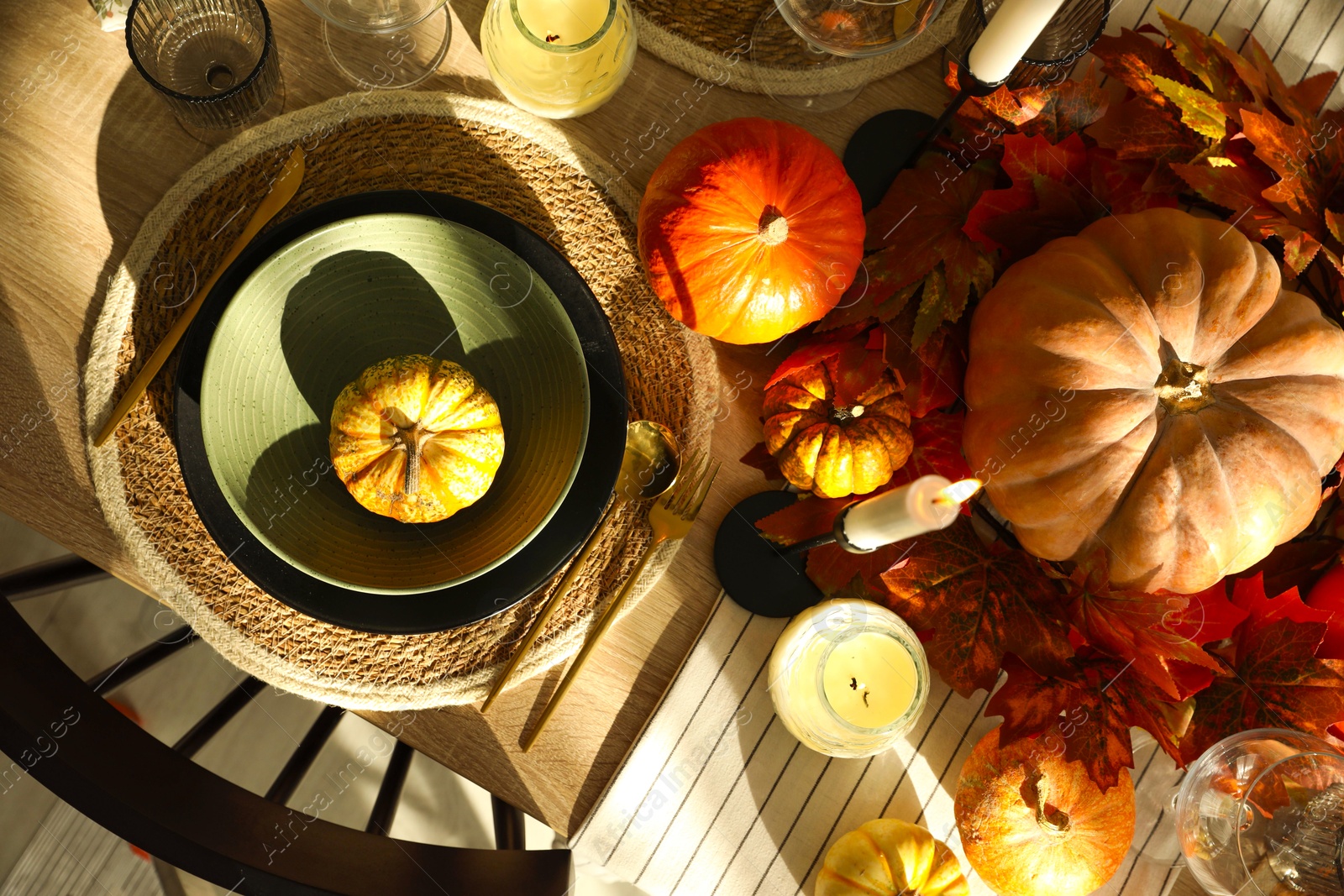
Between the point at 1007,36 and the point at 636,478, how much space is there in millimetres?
617

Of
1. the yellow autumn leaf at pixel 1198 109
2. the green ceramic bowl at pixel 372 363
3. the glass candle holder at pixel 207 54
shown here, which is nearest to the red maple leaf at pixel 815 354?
the green ceramic bowl at pixel 372 363

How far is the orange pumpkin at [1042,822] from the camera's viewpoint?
1.01 metres

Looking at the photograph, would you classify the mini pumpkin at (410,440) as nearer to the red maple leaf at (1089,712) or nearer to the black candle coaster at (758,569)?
the black candle coaster at (758,569)

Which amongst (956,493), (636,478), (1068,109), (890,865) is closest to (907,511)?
(956,493)

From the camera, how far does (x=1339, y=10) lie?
3.89 feet

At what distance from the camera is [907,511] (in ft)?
2.05

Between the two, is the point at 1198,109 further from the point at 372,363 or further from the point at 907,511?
the point at 372,363

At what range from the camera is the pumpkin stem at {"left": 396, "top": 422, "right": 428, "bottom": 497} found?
3.10 feet

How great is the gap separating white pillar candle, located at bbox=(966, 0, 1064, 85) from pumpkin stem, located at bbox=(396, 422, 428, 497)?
2.23ft

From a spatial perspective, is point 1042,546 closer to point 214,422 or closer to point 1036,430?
point 1036,430

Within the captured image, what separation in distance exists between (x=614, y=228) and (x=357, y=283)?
32cm

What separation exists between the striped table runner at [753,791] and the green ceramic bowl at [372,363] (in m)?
0.32

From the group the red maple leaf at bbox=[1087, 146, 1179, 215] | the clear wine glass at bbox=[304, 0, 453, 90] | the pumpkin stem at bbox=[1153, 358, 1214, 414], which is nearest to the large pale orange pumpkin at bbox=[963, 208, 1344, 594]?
the pumpkin stem at bbox=[1153, 358, 1214, 414]

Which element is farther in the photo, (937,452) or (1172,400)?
(937,452)
